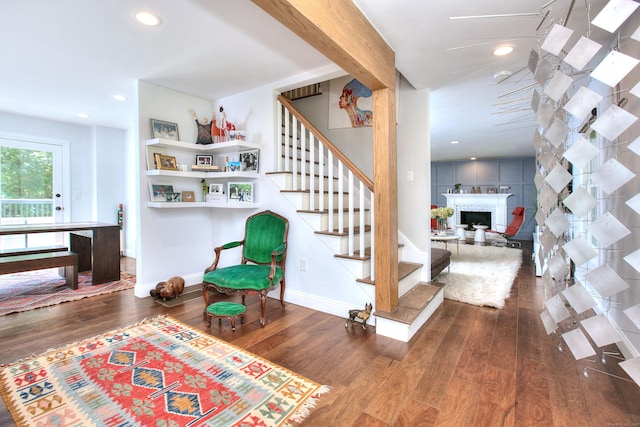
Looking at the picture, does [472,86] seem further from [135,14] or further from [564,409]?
[135,14]

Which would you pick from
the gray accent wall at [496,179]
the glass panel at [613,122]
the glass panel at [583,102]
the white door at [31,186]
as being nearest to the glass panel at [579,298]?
the glass panel at [613,122]

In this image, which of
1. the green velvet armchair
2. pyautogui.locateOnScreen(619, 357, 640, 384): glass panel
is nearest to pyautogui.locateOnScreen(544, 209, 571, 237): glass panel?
pyautogui.locateOnScreen(619, 357, 640, 384): glass panel

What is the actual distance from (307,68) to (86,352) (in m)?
3.01

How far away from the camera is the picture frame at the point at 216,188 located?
12.1 feet

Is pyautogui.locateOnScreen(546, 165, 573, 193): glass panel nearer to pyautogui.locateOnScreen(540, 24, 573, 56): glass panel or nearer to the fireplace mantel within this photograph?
pyautogui.locateOnScreen(540, 24, 573, 56): glass panel

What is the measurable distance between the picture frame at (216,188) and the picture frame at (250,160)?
423 mm

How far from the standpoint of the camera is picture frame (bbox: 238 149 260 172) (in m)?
3.44

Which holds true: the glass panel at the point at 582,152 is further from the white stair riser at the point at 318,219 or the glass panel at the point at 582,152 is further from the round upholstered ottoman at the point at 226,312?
the round upholstered ottoman at the point at 226,312

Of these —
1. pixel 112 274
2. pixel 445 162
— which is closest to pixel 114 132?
pixel 112 274

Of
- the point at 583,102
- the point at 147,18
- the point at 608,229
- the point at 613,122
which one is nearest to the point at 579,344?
the point at 608,229

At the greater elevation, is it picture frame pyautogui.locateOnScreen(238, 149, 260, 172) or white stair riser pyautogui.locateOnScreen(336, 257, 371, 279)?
picture frame pyautogui.locateOnScreen(238, 149, 260, 172)

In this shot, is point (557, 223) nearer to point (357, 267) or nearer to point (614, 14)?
point (614, 14)

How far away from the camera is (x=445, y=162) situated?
32.2ft

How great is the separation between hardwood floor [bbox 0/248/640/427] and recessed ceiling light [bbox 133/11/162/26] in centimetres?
243
